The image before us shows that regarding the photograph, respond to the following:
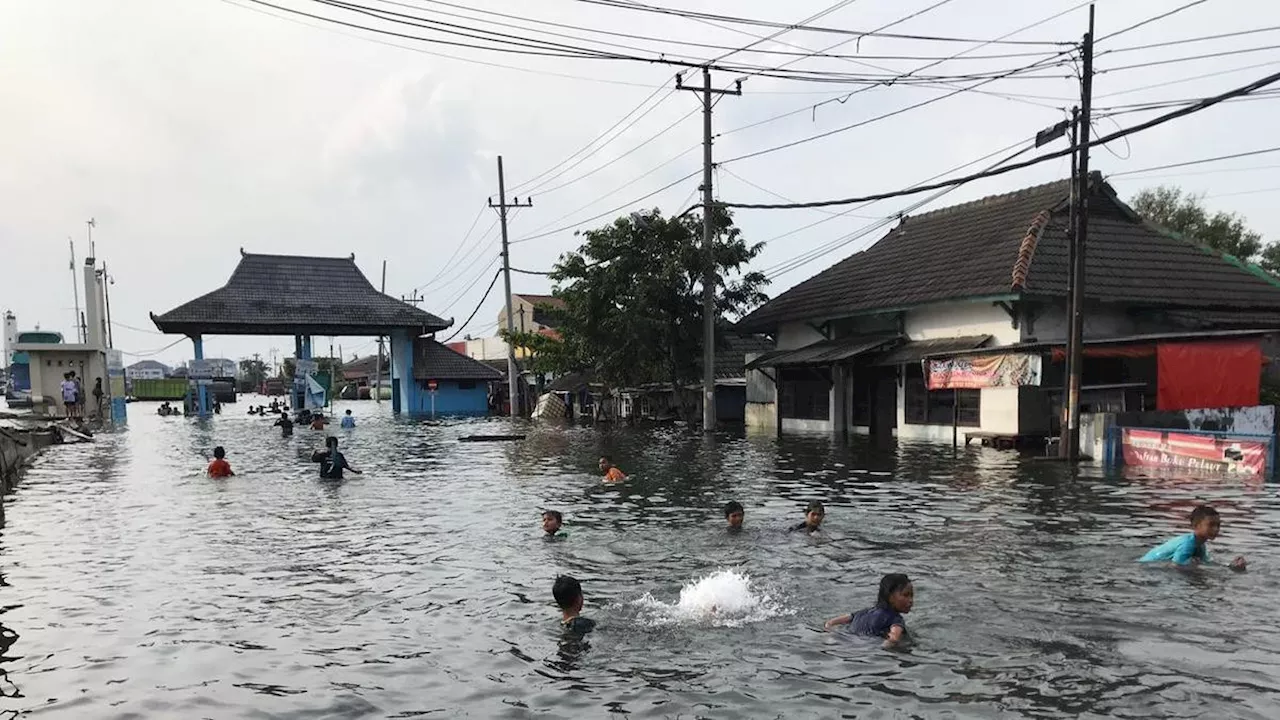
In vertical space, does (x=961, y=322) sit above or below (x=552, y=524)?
above

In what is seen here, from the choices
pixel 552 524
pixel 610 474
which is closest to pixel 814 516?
pixel 552 524

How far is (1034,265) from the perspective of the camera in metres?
25.1

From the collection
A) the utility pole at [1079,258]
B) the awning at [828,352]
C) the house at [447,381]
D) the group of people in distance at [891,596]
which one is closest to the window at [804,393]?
the awning at [828,352]

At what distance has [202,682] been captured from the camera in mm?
7199

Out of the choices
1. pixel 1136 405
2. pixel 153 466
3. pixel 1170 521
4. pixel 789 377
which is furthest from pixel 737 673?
pixel 789 377

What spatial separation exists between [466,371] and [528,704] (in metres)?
50.3

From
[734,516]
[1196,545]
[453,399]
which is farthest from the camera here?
[453,399]

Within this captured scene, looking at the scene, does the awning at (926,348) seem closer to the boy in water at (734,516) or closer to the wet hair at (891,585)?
the boy in water at (734,516)

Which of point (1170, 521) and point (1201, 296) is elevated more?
point (1201, 296)

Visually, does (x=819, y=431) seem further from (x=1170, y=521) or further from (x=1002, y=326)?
(x=1170, y=521)

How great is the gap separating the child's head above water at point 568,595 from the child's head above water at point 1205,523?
685 cm

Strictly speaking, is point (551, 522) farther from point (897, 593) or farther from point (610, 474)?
point (610, 474)

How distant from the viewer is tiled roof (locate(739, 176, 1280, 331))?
25406mm

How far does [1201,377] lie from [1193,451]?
3283mm
